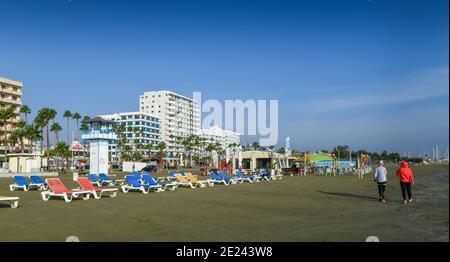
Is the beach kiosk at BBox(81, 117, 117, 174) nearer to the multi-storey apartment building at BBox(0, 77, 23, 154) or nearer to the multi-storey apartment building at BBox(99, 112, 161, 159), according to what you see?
the multi-storey apartment building at BBox(0, 77, 23, 154)

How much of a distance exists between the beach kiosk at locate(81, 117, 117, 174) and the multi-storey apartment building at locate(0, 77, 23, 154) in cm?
5149

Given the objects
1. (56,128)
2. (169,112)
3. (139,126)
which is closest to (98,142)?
(56,128)

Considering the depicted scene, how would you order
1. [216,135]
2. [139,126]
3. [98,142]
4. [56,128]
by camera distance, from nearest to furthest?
[98,142] < [56,128] < [139,126] < [216,135]

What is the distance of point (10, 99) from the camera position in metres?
81.4

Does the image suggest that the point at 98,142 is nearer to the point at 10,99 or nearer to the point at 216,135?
the point at 10,99

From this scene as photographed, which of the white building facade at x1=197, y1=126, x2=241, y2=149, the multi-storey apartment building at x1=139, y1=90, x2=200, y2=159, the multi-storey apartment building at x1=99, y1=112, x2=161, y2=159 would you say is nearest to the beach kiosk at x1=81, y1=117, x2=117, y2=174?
the multi-storey apartment building at x1=99, y1=112, x2=161, y2=159

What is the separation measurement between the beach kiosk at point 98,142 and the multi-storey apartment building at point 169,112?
92.9 m

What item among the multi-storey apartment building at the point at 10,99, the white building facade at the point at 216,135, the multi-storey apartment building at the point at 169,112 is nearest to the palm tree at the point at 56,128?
the multi-storey apartment building at the point at 10,99

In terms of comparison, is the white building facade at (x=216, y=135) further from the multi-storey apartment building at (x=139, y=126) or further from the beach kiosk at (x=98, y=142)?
the beach kiosk at (x=98, y=142)

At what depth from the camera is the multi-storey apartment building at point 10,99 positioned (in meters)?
78.8

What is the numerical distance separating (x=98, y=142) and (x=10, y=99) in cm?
5827

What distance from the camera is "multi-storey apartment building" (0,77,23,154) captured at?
7881 centimetres
